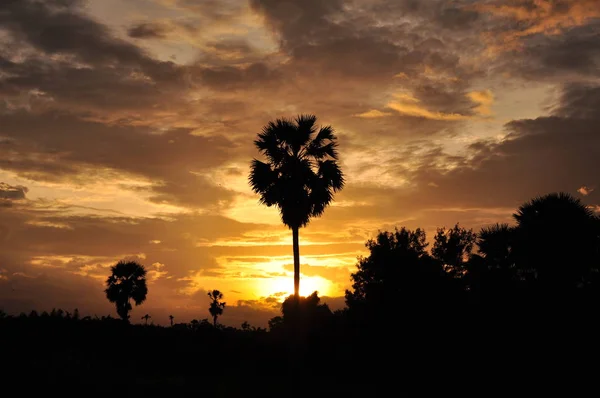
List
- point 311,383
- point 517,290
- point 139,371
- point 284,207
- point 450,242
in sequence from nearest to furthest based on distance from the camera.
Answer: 1. point 139,371
2. point 311,383
3. point 517,290
4. point 284,207
5. point 450,242

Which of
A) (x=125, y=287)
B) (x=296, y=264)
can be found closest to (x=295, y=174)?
(x=296, y=264)

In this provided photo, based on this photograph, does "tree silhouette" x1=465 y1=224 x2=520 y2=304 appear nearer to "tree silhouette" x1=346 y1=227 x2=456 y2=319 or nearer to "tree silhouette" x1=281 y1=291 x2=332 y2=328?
"tree silhouette" x1=346 y1=227 x2=456 y2=319

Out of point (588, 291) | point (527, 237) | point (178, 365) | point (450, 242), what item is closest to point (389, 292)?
point (527, 237)

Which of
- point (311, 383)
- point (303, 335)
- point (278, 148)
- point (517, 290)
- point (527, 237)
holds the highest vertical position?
point (278, 148)

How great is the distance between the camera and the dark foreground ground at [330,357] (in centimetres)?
2153

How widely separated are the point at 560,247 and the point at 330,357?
13.4 metres

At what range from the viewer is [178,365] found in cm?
2580

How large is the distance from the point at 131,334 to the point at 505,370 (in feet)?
57.2

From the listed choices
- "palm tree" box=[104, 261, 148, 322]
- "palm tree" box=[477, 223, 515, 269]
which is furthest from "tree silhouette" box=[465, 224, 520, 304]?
"palm tree" box=[104, 261, 148, 322]

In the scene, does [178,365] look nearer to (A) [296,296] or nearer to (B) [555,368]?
(A) [296,296]

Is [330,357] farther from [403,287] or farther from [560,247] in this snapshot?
[560,247]

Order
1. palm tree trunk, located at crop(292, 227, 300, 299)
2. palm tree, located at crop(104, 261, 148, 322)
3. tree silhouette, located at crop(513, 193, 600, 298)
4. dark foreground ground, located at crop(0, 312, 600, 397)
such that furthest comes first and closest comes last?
palm tree, located at crop(104, 261, 148, 322), palm tree trunk, located at crop(292, 227, 300, 299), tree silhouette, located at crop(513, 193, 600, 298), dark foreground ground, located at crop(0, 312, 600, 397)

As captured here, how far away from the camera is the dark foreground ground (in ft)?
70.6

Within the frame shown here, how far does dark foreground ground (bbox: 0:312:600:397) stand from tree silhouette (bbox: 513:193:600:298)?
455cm
